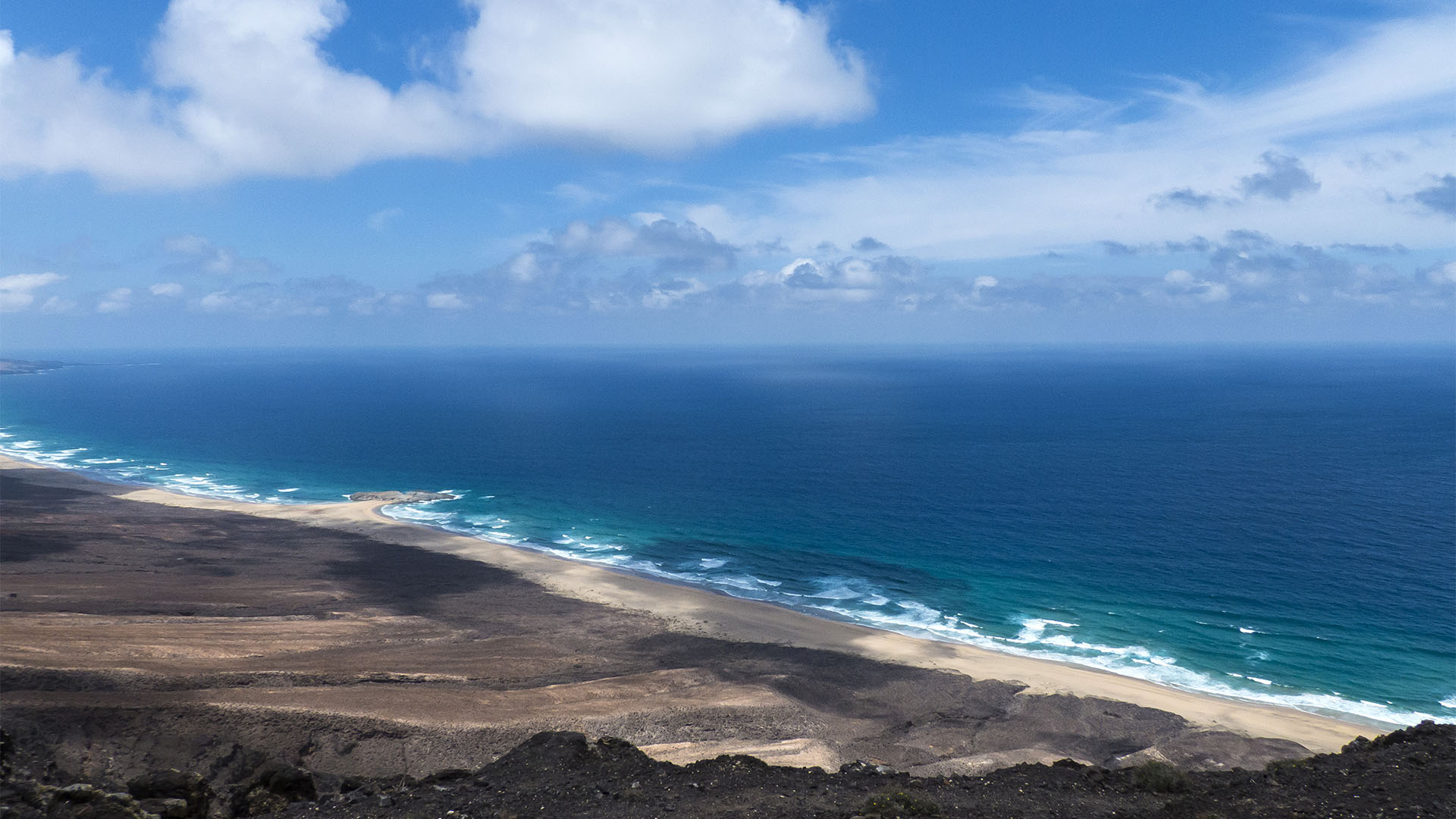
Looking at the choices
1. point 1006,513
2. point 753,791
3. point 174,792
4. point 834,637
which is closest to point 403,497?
point 834,637

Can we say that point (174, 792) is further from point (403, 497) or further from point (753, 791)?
point (403, 497)

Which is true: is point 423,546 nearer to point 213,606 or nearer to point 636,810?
point 213,606

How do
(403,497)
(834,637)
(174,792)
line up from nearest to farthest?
1. (174,792)
2. (834,637)
3. (403,497)

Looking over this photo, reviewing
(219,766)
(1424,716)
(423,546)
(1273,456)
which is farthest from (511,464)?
(1273,456)

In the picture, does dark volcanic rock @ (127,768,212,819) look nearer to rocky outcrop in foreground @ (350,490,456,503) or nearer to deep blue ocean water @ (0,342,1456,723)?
deep blue ocean water @ (0,342,1456,723)

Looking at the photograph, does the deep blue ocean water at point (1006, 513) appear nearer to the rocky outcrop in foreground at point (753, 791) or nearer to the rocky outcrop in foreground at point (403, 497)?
the rocky outcrop in foreground at point (403, 497)

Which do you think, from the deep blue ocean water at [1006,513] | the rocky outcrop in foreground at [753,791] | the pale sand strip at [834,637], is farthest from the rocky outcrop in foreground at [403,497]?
the rocky outcrop in foreground at [753,791]
